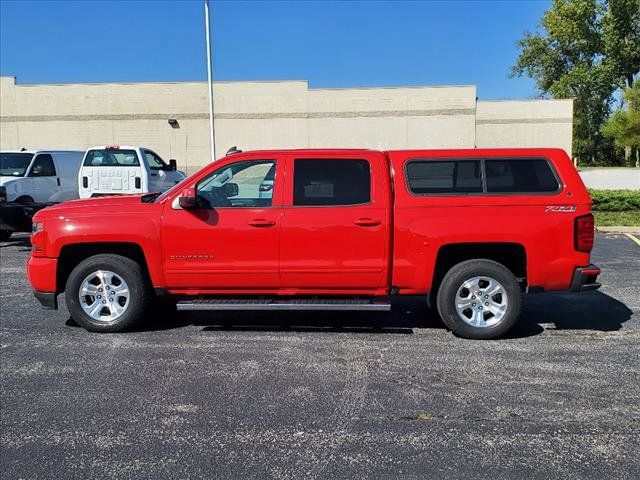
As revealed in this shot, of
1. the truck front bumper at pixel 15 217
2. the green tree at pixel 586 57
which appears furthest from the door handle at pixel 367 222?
the green tree at pixel 586 57

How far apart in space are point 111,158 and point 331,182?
10.7 meters

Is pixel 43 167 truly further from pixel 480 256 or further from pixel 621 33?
pixel 621 33

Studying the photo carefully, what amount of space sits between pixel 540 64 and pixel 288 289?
68.9m

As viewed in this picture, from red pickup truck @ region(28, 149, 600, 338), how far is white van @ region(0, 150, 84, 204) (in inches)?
292

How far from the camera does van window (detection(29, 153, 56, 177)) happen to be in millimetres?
13024

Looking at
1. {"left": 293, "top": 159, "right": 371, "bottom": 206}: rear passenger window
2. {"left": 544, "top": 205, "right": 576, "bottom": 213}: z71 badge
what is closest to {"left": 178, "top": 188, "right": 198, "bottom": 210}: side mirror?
{"left": 293, "top": 159, "right": 371, "bottom": 206}: rear passenger window

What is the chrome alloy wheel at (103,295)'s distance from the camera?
5805mm

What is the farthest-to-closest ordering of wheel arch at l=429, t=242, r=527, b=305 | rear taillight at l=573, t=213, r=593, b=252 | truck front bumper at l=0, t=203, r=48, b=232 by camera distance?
truck front bumper at l=0, t=203, r=48, b=232
wheel arch at l=429, t=242, r=527, b=305
rear taillight at l=573, t=213, r=593, b=252

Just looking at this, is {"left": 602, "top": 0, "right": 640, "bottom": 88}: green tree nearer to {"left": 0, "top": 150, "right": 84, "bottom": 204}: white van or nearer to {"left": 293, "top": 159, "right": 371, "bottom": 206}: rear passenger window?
{"left": 0, "top": 150, "right": 84, "bottom": 204}: white van

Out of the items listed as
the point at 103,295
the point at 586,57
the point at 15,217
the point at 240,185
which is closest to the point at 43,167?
the point at 15,217

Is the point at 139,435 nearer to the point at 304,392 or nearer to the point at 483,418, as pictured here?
the point at 304,392

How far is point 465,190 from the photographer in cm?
566

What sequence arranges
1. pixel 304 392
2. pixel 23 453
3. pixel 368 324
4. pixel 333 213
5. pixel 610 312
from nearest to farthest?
1. pixel 23 453
2. pixel 304 392
3. pixel 333 213
4. pixel 368 324
5. pixel 610 312

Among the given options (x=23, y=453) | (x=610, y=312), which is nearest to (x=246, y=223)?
(x=23, y=453)
